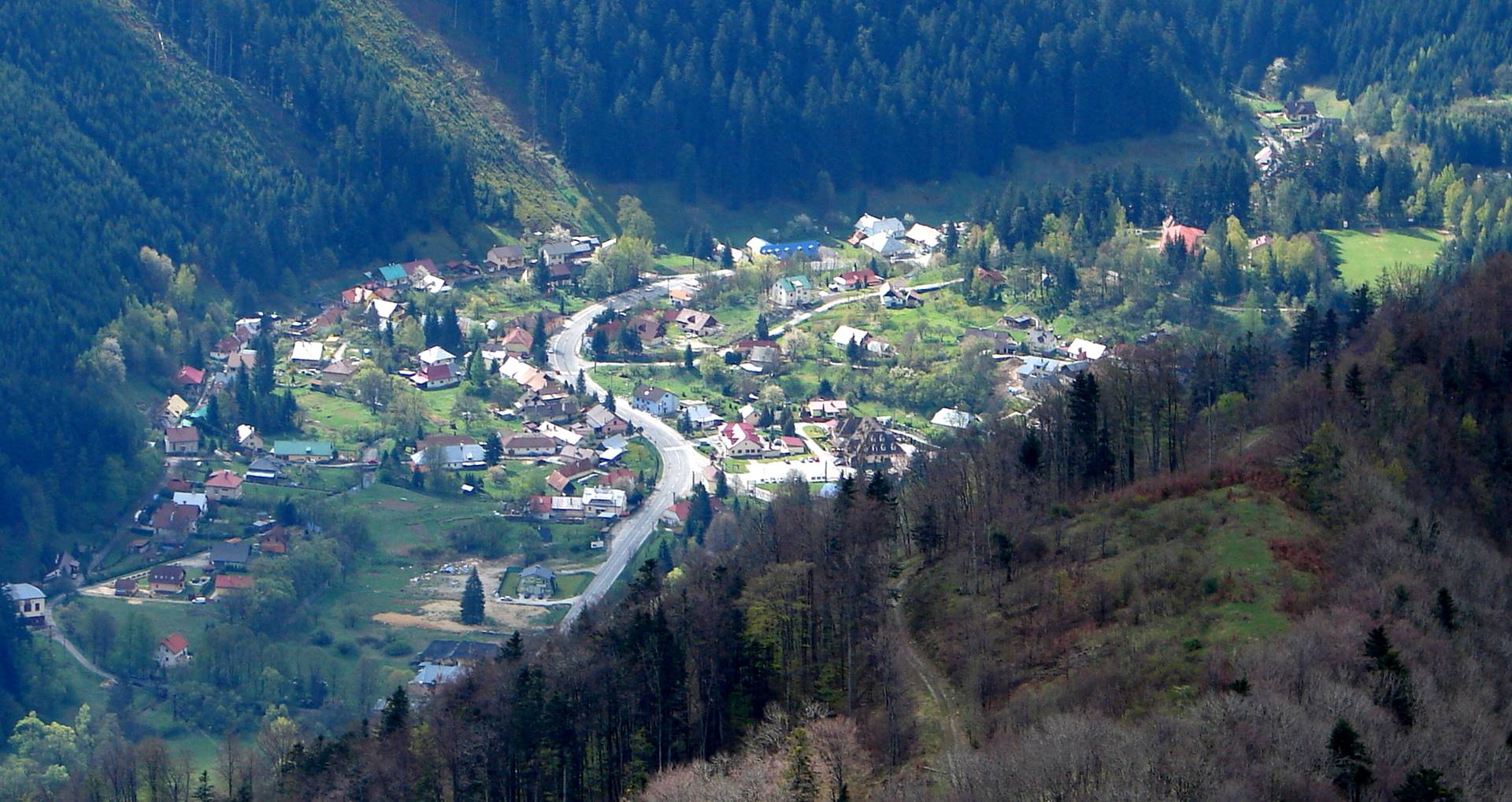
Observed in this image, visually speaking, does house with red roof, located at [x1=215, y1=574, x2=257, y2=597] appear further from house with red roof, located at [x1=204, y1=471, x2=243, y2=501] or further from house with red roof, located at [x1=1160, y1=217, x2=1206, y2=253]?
house with red roof, located at [x1=1160, y1=217, x2=1206, y2=253]

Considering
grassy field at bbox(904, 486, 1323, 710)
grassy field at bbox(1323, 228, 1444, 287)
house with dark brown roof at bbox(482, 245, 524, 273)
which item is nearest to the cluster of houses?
house with dark brown roof at bbox(482, 245, 524, 273)

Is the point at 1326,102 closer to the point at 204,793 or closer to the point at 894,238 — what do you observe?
the point at 894,238

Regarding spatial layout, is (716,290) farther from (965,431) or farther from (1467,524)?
(1467,524)

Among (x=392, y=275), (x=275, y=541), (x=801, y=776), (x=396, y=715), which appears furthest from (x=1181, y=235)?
(x=801, y=776)

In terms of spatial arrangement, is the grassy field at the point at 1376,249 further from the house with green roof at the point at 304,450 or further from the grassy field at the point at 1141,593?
the grassy field at the point at 1141,593

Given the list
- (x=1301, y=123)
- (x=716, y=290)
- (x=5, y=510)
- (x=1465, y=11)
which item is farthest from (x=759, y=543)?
(x=1465, y=11)

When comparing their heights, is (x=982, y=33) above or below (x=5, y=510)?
above

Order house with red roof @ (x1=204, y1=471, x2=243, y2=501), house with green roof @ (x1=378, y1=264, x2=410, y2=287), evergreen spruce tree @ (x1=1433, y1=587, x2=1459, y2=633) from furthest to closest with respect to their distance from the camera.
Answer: house with green roof @ (x1=378, y1=264, x2=410, y2=287) → house with red roof @ (x1=204, y1=471, x2=243, y2=501) → evergreen spruce tree @ (x1=1433, y1=587, x2=1459, y2=633)

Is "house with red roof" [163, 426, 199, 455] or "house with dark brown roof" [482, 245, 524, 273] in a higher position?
"house with dark brown roof" [482, 245, 524, 273]
